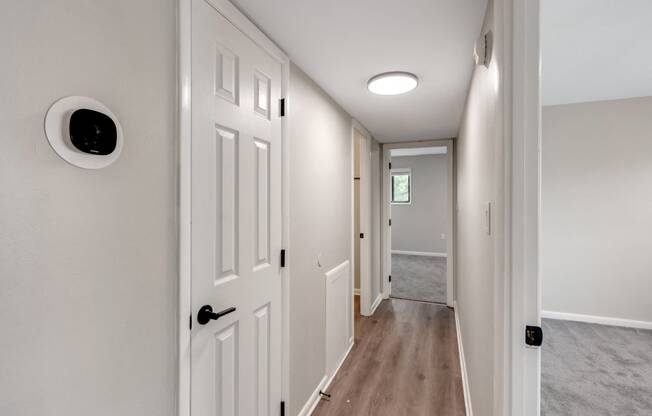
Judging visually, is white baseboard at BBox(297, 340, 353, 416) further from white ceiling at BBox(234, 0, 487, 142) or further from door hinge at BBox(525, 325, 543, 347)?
white ceiling at BBox(234, 0, 487, 142)

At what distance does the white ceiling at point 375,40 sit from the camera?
1.28m

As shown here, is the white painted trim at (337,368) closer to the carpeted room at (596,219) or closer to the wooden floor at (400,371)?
the wooden floor at (400,371)

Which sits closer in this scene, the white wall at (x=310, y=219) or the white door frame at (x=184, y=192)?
the white door frame at (x=184, y=192)

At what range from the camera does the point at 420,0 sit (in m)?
1.22

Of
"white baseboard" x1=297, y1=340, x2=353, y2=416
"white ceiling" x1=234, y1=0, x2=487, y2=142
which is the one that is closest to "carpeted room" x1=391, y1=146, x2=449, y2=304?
"white baseboard" x1=297, y1=340, x2=353, y2=416

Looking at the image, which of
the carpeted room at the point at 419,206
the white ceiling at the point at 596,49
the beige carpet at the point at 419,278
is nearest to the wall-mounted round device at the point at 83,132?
the white ceiling at the point at 596,49

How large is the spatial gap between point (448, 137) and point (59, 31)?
393cm

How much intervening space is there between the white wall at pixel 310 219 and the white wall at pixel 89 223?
2.77 feet

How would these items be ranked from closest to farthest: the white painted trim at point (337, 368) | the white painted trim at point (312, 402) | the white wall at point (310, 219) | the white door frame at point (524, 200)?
the white door frame at point (524, 200) → the white wall at point (310, 219) → the white painted trim at point (312, 402) → the white painted trim at point (337, 368)

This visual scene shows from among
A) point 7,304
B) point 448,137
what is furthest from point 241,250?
point 448,137

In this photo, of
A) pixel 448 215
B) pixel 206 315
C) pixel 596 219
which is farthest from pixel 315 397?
pixel 596 219

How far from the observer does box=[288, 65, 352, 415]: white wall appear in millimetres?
1770

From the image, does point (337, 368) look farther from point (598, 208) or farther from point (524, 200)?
point (598, 208)

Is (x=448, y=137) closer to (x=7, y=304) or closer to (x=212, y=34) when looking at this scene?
(x=212, y=34)
